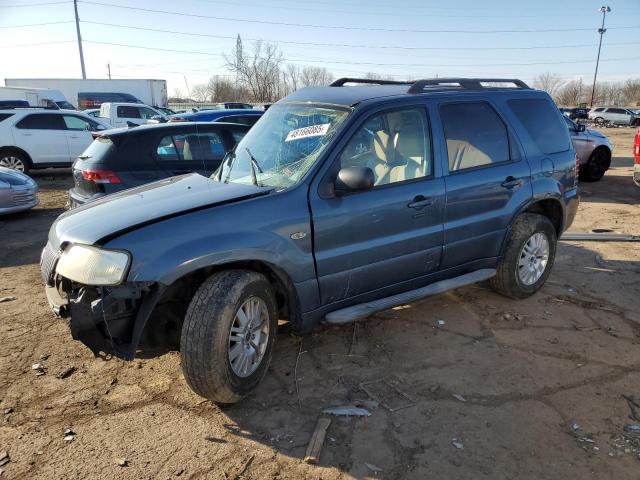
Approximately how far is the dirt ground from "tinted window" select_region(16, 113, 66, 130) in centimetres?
976

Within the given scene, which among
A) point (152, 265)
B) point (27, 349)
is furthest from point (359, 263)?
point (27, 349)

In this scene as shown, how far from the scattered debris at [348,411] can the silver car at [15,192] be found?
7.74m

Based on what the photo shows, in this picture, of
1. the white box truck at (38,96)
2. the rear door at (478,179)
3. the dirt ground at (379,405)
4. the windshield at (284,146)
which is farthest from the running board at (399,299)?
the white box truck at (38,96)

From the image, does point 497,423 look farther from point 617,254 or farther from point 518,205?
point 617,254

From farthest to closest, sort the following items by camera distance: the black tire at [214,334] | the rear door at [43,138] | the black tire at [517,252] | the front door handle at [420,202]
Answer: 1. the rear door at [43,138]
2. the black tire at [517,252]
3. the front door handle at [420,202]
4. the black tire at [214,334]

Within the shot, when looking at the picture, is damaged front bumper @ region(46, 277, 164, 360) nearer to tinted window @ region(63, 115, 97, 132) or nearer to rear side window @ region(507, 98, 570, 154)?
rear side window @ region(507, 98, 570, 154)

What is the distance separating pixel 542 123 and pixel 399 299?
8.05 ft

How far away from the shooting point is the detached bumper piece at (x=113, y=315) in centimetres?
277

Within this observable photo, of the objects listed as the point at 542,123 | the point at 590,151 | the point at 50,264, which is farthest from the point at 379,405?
the point at 590,151

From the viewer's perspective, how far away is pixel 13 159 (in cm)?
1258

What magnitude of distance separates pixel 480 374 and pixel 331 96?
2.41 metres

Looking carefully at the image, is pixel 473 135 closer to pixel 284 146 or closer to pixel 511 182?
pixel 511 182

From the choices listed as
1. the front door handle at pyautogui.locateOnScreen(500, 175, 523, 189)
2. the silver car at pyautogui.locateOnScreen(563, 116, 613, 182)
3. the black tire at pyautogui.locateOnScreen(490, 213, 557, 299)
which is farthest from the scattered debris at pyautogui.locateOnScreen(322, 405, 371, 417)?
the silver car at pyautogui.locateOnScreen(563, 116, 613, 182)

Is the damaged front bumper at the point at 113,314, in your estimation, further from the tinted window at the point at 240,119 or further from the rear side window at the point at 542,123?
the tinted window at the point at 240,119
